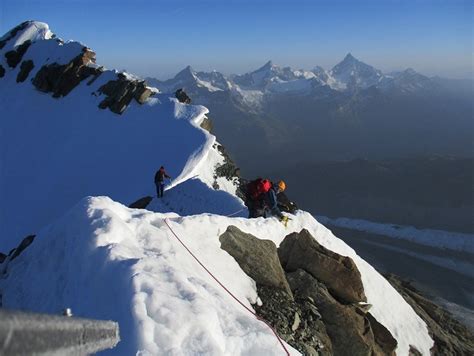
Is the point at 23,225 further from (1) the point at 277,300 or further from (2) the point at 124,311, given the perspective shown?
(2) the point at 124,311

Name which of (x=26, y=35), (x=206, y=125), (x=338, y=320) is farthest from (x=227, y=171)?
(x=26, y=35)

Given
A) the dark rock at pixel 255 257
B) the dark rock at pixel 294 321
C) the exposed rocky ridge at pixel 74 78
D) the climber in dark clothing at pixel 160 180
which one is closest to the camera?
the dark rock at pixel 294 321

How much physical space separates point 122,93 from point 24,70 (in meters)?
25.2

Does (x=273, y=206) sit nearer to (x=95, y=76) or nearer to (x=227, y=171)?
(x=227, y=171)

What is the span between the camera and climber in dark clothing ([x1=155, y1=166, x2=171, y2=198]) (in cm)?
2967

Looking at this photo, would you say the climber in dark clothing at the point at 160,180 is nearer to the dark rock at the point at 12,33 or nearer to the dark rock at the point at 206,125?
the dark rock at the point at 206,125

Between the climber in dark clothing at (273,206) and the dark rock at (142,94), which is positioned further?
the dark rock at (142,94)

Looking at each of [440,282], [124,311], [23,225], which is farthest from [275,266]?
[440,282]

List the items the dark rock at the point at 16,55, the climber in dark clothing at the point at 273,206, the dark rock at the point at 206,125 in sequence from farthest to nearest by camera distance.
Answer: the dark rock at the point at 16,55
the dark rock at the point at 206,125
the climber in dark clothing at the point at 273,206

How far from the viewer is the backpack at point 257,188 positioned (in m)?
19.8

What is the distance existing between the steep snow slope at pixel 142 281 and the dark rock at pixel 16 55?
64492mm

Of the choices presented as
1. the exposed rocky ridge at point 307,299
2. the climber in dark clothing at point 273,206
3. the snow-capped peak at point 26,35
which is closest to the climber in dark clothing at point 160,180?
the climber in dark clothing at point 273,206

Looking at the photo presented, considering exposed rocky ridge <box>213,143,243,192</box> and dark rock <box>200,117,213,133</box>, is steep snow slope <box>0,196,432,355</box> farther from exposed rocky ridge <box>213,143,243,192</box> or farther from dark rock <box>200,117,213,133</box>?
dark rock <box>200,117,213,133</box>

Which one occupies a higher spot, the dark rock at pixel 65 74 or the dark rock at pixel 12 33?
the dark rock at pixel 12 33
